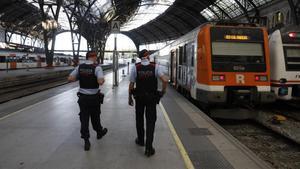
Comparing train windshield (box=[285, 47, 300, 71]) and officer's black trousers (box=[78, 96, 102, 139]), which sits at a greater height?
train windshield (box=[285, 47, 300, 71])

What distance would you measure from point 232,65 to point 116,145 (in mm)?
5993

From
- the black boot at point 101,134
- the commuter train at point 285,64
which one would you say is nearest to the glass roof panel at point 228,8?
the commuter train at point 285,64

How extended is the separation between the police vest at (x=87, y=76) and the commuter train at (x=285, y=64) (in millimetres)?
8406

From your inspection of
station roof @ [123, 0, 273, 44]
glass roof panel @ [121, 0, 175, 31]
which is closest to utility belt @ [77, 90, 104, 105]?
station roof @ [123, 0, 273, 44]

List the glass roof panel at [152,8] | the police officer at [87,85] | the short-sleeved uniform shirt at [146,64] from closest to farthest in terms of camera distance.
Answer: the short-sleeved uniform shirt at [146,64], the police officer at [87,85], the glass roof panel at [152,8]

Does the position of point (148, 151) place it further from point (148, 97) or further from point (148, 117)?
point (148, 97)

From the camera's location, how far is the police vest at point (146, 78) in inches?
253

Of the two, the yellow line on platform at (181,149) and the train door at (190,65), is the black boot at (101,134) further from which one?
the train door at (190,65)

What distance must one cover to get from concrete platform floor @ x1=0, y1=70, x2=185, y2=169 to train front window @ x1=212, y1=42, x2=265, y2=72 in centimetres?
276

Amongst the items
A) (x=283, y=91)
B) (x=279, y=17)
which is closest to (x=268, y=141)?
(x=283, y=91)

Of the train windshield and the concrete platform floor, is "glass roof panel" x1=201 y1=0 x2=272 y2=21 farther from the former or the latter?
the concrete platform floor

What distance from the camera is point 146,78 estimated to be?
646 centimetres

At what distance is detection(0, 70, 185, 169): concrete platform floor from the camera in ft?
18.9

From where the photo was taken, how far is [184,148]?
22.5 feet
